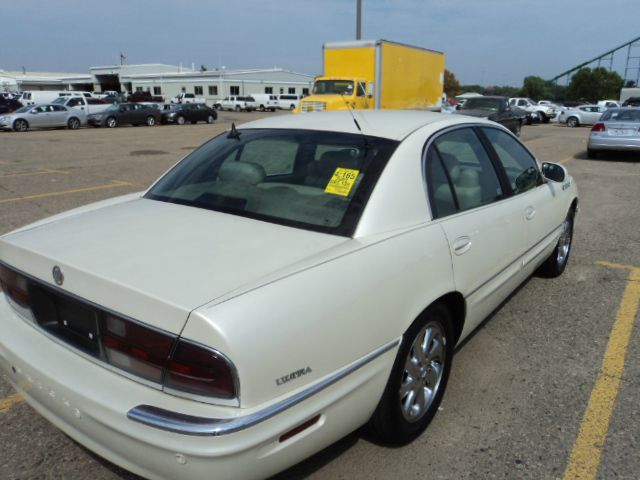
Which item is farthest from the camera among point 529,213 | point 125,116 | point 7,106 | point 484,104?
point 7,106

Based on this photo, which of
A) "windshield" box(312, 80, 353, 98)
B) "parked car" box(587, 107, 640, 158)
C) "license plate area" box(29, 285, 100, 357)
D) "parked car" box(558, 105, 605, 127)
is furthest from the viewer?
"parked car" box(558, 105, 605, 127)

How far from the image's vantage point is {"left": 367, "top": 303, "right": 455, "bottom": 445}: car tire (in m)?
2.37

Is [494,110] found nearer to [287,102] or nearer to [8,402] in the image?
[8,402]

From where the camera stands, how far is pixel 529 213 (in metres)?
3.62

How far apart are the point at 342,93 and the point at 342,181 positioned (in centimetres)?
1596

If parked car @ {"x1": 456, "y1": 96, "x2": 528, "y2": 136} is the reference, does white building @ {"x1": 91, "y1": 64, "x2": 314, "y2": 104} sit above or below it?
above

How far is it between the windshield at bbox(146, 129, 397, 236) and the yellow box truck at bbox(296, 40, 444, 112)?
14516 millimetres

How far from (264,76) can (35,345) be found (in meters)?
72.6

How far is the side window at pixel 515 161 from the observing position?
A: 3.60 m

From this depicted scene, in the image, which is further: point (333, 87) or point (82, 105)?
point (82, 105)

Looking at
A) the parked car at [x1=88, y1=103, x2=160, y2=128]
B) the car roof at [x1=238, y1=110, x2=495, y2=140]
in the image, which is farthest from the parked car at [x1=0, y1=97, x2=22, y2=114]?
the car roof at [x1=238, y1=110, x2=495, y2=140]

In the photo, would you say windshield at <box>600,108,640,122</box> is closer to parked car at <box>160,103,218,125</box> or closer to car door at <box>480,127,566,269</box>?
car door at <box>480,127,566,269</box>

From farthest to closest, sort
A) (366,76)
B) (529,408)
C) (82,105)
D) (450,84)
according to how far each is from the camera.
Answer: (450,84), (82,105), (366,76), (529,408)

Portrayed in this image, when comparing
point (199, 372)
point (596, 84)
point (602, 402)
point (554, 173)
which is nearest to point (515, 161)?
point (554, 173)
